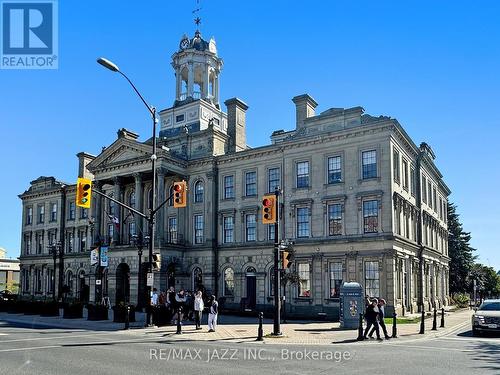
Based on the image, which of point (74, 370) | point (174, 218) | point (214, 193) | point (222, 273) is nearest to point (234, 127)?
point (214, 193)

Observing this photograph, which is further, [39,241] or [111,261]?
[39,241]

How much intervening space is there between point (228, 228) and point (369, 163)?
13237 millimetres

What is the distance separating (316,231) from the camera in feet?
119

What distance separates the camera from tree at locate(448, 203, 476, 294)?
5978cm

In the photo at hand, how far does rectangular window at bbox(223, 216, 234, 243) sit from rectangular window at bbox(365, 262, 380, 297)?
12.1 m

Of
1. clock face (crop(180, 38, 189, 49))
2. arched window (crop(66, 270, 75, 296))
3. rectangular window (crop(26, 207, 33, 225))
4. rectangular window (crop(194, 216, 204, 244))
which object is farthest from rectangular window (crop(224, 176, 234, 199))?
rectangular window (crop(26, 207, 33, 225))

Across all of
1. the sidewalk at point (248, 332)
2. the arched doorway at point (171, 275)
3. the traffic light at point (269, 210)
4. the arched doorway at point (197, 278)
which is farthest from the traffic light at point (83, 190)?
the arched doorway at point (197, 278)

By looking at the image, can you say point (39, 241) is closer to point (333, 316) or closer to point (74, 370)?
point (333, 316)

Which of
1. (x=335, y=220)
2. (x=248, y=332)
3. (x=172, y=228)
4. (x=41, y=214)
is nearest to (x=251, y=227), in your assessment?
(x=335, y=220)

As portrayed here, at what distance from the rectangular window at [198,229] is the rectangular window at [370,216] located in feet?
48.7

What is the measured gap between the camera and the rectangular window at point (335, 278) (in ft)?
114

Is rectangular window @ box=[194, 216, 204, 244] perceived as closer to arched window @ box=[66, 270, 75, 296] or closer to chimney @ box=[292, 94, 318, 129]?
chimney @ box=[292, 94, 318, 129]

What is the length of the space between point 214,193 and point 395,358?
2907cm

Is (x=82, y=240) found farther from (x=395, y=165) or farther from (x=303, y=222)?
(x=395, y=165)
